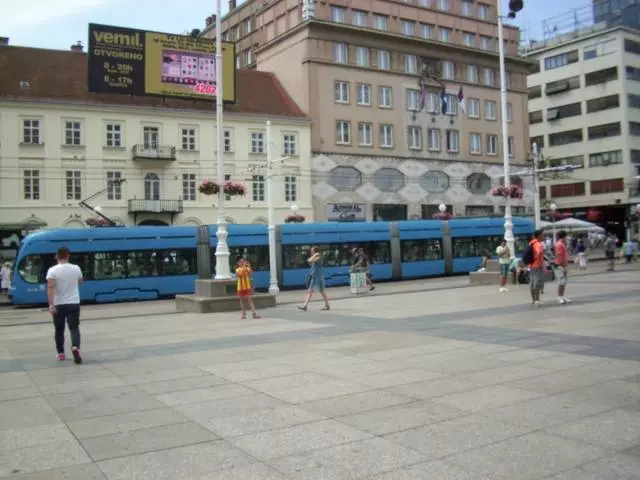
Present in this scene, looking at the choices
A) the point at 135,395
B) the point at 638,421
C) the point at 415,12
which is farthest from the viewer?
the point at 415,12

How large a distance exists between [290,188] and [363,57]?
506 inches

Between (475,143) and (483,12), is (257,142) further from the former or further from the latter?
(483,12)

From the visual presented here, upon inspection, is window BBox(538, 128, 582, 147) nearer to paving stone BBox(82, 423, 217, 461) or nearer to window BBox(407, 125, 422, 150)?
window BBox(407, 125, 422, 150)

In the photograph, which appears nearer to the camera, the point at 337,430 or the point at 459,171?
the point at 337,430

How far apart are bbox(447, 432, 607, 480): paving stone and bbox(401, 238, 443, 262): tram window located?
29.6m

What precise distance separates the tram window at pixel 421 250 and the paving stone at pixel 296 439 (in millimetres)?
29213

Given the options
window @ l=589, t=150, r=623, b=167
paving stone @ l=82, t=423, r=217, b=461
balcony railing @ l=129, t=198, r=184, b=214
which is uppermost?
window @ l=589, t=150, r=623, b=167

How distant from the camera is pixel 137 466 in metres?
4.99

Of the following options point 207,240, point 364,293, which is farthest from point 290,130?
point 364,293

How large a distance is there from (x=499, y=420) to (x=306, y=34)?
1889 inches

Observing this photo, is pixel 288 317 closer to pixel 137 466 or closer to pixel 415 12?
pixel 137 466

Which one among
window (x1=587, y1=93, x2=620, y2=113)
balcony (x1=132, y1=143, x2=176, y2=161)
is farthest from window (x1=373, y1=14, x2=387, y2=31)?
Answer: window (x1=587, y1=93, x2=620, y2=113)

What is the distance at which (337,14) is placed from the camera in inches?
2083

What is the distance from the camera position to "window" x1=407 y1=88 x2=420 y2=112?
55.4 m
